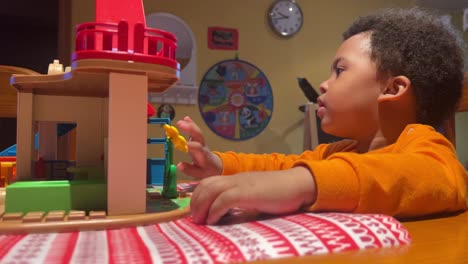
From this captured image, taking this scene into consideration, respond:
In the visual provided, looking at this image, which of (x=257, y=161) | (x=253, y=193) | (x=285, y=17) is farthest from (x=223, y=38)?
(x=253, y=193)

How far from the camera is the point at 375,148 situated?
2.11 ft

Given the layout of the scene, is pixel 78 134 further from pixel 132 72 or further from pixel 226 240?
pixel 226 240

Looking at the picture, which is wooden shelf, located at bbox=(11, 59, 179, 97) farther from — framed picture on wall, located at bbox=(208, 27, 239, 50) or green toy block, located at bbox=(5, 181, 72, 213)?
framed picture on wall, located at bbox=(208, 27, 239, 50)

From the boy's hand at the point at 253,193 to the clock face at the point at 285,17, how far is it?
2.08m

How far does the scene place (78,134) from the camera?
0.63 metres

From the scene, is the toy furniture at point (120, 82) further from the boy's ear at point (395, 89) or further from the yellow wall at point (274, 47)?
the yellow wall at point (274, 47)

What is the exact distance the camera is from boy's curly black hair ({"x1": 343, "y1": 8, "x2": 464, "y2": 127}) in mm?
624

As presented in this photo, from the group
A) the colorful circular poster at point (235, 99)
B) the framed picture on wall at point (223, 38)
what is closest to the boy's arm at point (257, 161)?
the colorful circular poster at point (235, 99)

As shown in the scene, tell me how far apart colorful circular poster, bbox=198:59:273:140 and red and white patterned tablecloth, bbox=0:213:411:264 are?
5.95 ft

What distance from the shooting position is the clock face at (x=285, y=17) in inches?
94.4

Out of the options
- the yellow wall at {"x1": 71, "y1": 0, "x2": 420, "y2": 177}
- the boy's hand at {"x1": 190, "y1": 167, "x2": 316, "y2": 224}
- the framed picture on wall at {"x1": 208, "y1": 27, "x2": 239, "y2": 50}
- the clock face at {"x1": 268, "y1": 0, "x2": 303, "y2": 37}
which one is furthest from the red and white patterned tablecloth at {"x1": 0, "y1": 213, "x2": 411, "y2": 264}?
the clock face at {"x1": 268, "y1": 0, "x2": 303, "y2": 37}

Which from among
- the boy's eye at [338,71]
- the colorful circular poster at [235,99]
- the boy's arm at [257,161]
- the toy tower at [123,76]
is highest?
the colorful circular poster at [235,99]

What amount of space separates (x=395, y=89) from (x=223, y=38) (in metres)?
1.75

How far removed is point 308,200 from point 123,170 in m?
0.22
